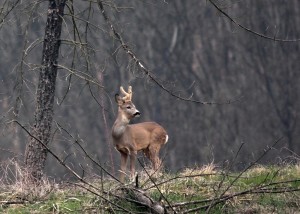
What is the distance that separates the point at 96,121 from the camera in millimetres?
23734

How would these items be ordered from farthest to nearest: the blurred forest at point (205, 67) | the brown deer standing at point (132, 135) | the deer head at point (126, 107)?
the blurred forest at point (205, 67), the deer head at point (126, 107), the brown deer standing at point (132, 135)

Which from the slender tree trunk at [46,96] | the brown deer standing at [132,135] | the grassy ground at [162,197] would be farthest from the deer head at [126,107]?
the grassy ground at [162,197]

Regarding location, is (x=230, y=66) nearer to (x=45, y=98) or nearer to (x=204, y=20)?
(x=204, y=20)

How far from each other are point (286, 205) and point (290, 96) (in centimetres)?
1374

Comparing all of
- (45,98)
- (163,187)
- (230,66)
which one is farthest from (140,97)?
(163,187)

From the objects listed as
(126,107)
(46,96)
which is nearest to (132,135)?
(126,107)

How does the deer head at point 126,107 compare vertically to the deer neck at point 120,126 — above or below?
above

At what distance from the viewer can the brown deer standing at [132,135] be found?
15352 millimetres

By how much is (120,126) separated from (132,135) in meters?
0.22

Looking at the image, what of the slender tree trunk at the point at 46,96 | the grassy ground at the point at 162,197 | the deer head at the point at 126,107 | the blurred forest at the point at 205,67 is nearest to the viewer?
the grassy ground at the point at 162,197

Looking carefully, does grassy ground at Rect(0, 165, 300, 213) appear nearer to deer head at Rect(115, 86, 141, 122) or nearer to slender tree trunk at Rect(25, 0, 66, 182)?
slender tree trunk at Rect(25, 0, 66, 182)

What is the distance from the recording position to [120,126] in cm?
1553

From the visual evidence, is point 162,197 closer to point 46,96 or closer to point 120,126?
point 46,96

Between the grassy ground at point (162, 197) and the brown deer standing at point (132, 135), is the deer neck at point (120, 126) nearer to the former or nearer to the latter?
the brown deer standing at point (132, 135)
